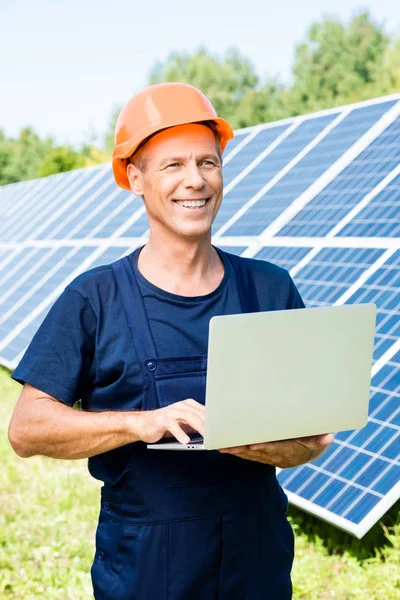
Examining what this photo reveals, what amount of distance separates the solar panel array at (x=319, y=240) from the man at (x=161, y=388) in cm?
214

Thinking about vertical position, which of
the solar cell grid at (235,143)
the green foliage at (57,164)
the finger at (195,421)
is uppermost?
the finger at (195,421)

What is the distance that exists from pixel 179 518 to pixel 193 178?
0.98 metres

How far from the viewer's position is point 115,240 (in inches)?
385

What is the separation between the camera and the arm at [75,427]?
2.52 m

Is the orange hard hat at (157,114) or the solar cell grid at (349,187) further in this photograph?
the solar cell grid at (349,187)

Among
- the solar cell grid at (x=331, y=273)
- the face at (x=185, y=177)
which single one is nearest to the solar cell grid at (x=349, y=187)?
the solar cell grid at (x=331, y=273)

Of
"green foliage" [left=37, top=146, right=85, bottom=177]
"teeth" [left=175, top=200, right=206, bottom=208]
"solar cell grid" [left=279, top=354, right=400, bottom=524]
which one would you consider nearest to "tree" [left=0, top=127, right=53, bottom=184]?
"green foliage" [left=37, top=146, right=85, bottom=177]

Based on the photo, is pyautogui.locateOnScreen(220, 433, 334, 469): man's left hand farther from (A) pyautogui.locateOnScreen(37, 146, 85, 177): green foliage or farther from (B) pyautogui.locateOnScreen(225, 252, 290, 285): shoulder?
(A) pyautogui.locateOnScreen(37, 146, 85, 177): green foliage

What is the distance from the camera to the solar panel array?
17.1 feet

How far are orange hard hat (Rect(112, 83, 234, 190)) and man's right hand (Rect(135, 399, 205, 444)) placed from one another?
2.72ft

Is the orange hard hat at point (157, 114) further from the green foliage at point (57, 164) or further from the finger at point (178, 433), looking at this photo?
the green foliage at point (57, 164)

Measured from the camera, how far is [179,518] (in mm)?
2779

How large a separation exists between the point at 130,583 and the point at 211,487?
0.36 metres

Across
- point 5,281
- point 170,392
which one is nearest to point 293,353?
point 170,392
